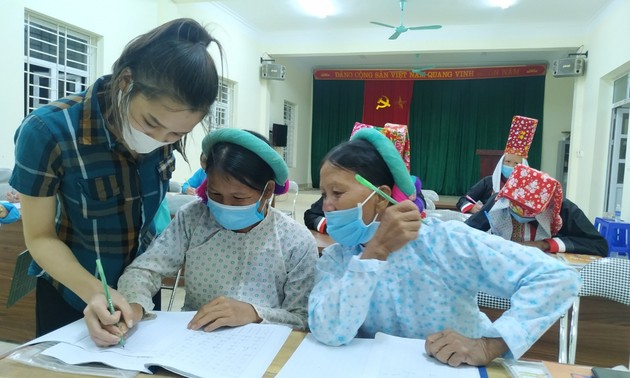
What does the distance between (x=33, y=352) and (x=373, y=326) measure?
2.18 ft

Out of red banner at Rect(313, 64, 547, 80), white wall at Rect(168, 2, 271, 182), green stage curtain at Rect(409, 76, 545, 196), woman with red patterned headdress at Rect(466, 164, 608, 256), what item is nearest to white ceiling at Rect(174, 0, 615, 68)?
white wall at Rect(168, 2, 271, 182)

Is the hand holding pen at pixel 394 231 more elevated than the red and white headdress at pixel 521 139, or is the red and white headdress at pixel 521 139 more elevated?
the red and white headdress at pixel 521 139

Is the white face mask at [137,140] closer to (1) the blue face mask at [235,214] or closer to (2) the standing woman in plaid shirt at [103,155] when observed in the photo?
(2) the standing woman in plaid shirt at [103,155]

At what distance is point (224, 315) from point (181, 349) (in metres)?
0.14

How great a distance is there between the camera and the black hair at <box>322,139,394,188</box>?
1.06m

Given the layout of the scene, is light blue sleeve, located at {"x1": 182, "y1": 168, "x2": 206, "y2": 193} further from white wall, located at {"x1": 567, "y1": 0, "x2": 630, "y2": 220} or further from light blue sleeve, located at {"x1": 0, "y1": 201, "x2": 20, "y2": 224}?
white wall, located at {"x1": 567, "y1": 0, "x2": 630, "y2": 220}

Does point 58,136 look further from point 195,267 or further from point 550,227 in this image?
point 550,227

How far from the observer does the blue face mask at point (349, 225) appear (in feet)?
3.36

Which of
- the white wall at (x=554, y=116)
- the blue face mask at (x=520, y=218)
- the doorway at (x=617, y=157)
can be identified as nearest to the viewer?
the blue face mask at (x=520, y=218)

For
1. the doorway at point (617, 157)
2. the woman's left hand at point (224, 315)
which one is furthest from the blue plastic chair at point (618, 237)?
the woman's left hand at point (224, 315)

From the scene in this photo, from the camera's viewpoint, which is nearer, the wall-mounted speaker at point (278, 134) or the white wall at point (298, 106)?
the wall-mounted speaker at point (278, 134)

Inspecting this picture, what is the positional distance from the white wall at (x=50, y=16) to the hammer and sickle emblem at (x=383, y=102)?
7275mm

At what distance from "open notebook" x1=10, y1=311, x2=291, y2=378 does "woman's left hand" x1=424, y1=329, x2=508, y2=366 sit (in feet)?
0.95

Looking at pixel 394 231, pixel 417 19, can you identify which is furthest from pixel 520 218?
pixel 417 19
